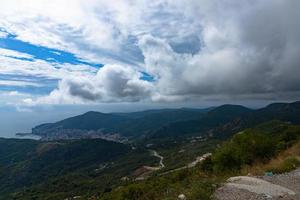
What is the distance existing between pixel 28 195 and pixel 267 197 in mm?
176285

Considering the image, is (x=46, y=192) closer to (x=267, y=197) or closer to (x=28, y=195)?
(x=28, y=195)

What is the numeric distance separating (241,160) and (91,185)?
6117 inches

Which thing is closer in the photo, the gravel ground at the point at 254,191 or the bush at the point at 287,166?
the gravel ground at the point at 254,191

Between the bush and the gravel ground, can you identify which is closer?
the gravel ground

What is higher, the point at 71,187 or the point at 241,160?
the point at 241,160

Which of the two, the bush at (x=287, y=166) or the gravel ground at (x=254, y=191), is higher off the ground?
the gravel ground at (x=254, y=191)

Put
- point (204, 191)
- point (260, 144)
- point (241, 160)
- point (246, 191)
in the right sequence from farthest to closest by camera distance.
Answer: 1. point (260, 144)
2. point (241, 160)
3. point (246, 191)
4. point (204, 191)

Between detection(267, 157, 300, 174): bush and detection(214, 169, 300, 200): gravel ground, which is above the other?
detection(214, 169, 300, 200): gravel ground

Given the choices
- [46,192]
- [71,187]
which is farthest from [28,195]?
[71,187]

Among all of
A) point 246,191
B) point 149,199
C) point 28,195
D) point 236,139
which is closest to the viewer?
point 246,191

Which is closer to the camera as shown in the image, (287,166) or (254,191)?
(254,191)

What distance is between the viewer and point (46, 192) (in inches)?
6850

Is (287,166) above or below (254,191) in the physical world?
below

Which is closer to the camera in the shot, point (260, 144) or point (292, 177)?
point (292, 177)
